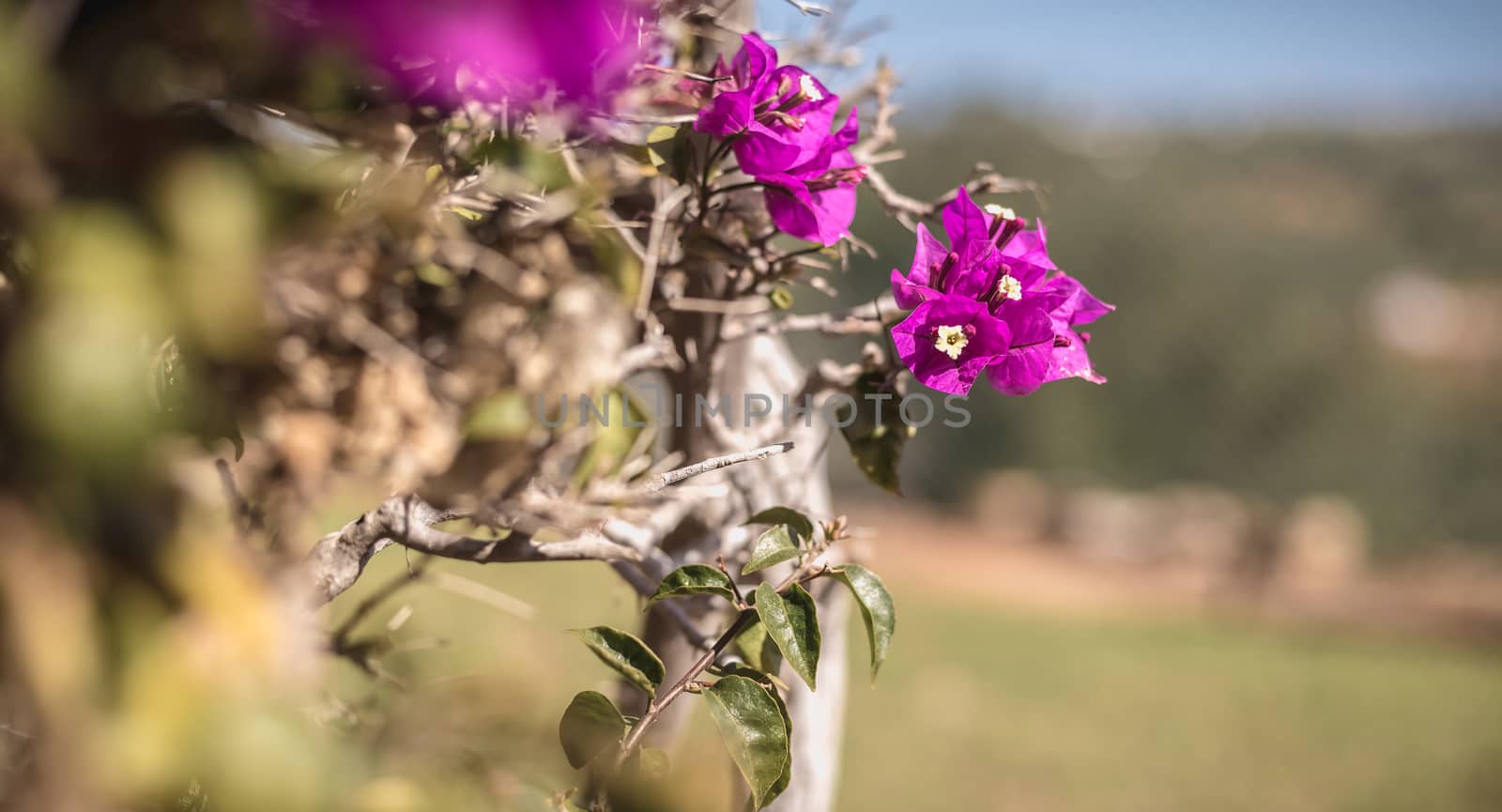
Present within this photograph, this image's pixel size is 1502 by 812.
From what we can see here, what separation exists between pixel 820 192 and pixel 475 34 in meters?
0.25

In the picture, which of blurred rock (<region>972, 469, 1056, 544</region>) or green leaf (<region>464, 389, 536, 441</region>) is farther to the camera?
blurred rock (<region>972, 469, 1056, 544</region>)

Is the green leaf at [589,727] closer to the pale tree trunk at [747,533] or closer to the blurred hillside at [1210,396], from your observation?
the pale tree trunk at [747,533]

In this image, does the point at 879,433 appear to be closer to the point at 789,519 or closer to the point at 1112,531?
the point at 789,519

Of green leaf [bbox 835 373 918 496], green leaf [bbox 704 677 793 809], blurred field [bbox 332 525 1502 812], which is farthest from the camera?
blurred field [bbox 332 525 1502 812]

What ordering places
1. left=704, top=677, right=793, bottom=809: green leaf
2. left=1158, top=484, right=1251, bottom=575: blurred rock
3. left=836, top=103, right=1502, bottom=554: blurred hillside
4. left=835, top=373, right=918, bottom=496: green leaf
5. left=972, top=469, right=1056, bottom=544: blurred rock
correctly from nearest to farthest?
left=704, top=677, right=793, bottom=809: green leaf → left=835, top=373, right=918, bottom=496: green leaf → left=1158, top=484, right=1251, bottom=575: blurred rock → left=972, top=469, right=1056, bottom=544: blurred rock → left=836, top=103, right=1502, bottom=554: blurred hillside

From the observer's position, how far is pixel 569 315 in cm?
65

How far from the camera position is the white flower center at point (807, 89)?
1.54 ft

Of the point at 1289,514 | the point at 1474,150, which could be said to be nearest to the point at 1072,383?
the point at 1289,514

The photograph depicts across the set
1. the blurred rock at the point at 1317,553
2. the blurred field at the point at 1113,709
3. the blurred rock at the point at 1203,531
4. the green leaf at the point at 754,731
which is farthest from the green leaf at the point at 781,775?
the blurred rock at the point at 1203,531

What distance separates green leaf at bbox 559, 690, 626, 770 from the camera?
46cm

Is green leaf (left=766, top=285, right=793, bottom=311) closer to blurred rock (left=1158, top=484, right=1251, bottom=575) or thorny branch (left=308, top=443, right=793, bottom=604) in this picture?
thorny branch (left=308, top=443, right=793, bottom=604)

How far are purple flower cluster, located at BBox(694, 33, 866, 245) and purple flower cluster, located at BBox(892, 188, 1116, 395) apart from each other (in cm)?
5

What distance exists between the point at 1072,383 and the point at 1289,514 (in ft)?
5.37

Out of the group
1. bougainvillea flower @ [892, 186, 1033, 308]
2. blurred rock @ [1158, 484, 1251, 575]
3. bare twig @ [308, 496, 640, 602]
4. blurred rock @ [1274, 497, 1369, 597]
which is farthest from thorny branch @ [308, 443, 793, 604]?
blurred rock @ [1158, 484, 1251, 575]
